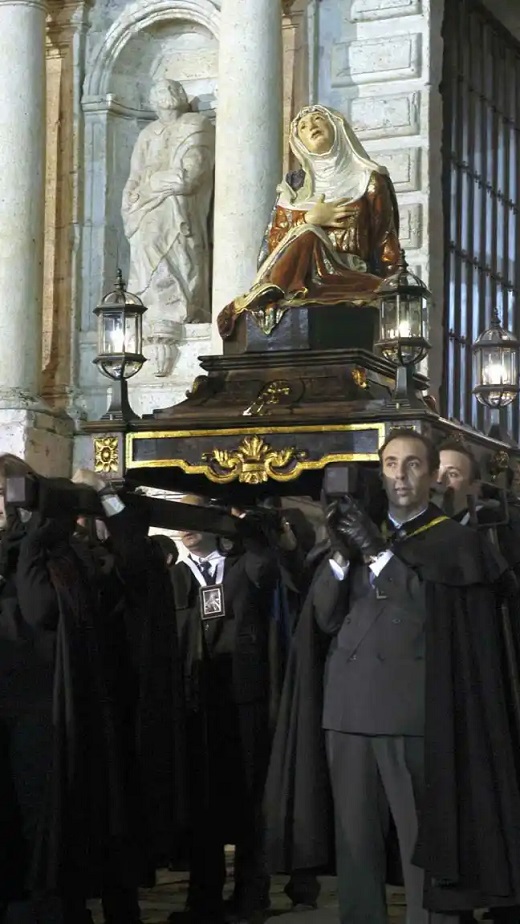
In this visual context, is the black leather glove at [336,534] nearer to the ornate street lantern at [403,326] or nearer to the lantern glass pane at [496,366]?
the ornate street lantern at [403,326]

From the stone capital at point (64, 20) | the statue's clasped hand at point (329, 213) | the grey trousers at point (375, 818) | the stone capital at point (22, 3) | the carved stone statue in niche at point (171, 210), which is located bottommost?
the grey trousers at point (375, 818)

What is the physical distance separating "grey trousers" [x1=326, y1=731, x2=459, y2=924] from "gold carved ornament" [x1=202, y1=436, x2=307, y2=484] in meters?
1.59

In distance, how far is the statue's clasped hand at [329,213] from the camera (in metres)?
8.77

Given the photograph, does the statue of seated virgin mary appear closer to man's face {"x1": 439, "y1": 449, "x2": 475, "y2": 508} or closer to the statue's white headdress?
the statue's white headdress

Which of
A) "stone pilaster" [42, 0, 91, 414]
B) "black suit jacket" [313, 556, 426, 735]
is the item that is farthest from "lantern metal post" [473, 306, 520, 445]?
"stone pilaster" [42, 0, 91, 414]

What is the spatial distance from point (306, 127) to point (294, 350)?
7.39 feet

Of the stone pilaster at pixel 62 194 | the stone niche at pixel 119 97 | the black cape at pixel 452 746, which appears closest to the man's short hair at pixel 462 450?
the black cape at pixel 452 746

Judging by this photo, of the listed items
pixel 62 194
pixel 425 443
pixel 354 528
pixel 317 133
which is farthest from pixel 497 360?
pixel 62 194

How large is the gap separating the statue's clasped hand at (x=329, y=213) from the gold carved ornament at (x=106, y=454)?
2.03m

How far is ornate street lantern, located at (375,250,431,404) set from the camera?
697 centimetres

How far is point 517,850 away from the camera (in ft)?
17.5

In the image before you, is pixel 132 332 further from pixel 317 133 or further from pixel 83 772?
pixel 83 772

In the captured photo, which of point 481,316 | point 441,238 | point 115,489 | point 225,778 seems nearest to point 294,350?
point 115,489

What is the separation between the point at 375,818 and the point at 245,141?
7.37 metres
